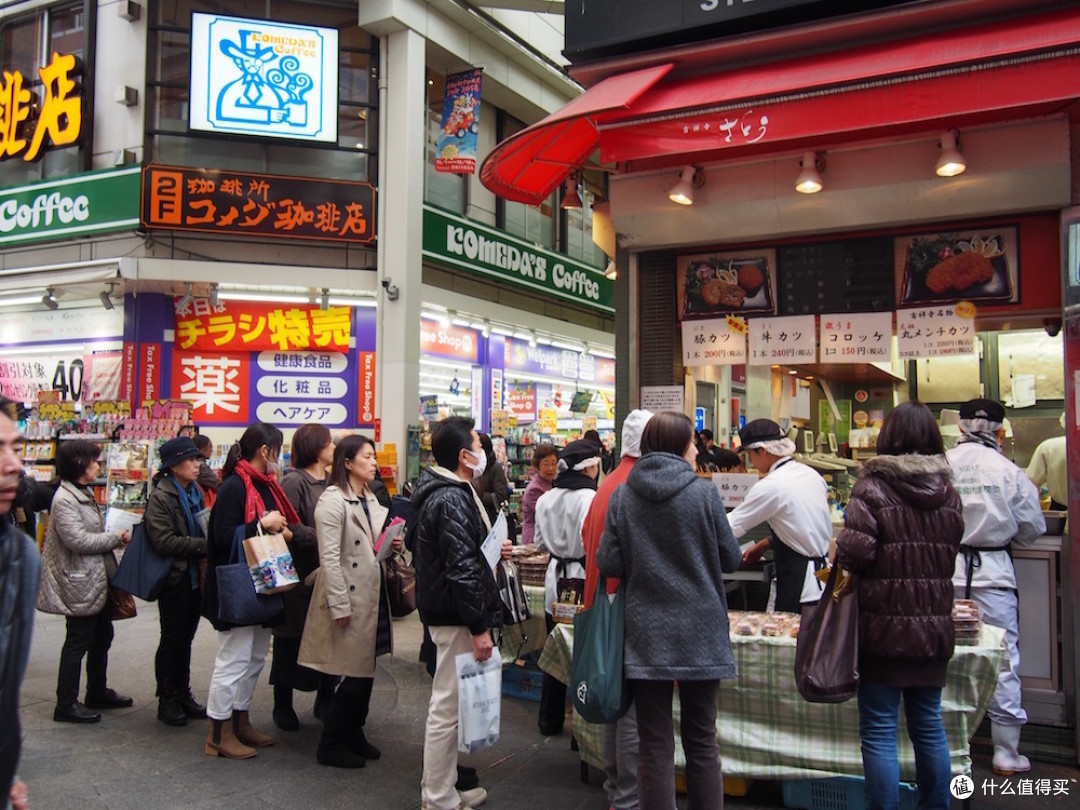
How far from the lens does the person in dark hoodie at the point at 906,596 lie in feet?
11.6

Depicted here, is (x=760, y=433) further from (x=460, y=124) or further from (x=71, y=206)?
(x=71, y=206)

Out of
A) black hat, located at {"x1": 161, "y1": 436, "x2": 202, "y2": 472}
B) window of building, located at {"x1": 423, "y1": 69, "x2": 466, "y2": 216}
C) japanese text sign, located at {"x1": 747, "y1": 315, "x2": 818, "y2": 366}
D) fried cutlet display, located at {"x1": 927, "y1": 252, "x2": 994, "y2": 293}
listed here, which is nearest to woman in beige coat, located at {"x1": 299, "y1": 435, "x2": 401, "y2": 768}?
black hat, located at {"x1": 161, "y1": 436, "x2": 202, "y2": 472}

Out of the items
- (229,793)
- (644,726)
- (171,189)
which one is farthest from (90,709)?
(171,189)

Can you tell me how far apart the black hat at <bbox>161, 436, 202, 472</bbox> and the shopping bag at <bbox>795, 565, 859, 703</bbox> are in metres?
4.10

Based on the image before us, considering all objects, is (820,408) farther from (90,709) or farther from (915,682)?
(90,709)

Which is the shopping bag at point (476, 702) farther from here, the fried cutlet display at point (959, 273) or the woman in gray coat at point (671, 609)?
the fried cutlet display at point (959, 273)

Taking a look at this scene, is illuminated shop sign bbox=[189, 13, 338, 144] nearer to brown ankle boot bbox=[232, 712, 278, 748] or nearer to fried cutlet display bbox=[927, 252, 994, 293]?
fried cutlet display bbox=[927, 252, 994, 293]

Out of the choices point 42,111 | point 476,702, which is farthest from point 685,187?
point 42,111

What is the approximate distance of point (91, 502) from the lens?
5.85 m

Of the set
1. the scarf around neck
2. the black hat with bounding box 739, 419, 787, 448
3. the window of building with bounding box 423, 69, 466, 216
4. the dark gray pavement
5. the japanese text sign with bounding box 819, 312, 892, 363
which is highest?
the window of building with bounding box 423, 69, 466, 216

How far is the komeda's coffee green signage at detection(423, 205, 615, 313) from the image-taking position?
13.5m

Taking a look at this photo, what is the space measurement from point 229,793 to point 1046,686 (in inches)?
195

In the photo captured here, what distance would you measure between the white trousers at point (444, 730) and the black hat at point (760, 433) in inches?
84.7

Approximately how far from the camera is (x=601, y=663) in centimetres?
361
